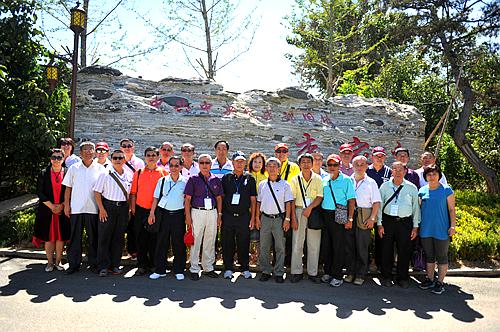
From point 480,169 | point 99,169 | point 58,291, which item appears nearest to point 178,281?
point 58,291

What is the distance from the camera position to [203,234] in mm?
4676

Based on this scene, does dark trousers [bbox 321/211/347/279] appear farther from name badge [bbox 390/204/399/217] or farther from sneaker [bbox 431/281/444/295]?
sneaker [bbox 431/281/444/295]

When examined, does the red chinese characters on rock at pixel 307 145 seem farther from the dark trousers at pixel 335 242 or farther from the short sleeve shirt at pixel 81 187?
the short sleeve shirt at pixel 81 187

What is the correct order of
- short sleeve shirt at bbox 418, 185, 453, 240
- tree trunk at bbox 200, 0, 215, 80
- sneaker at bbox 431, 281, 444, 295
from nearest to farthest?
sneaker at bbox 431, 281, 444, 295
short sleeve shirt at bbox 418, 185, 453, 240
tree trunk at bbox 200, 0, 215, 80

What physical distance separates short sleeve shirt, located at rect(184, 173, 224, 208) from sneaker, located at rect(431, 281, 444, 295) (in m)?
2.66

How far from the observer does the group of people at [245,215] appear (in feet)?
14.8

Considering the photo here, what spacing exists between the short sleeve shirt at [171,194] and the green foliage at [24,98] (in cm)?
280

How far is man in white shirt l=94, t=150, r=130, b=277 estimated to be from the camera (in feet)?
15.0

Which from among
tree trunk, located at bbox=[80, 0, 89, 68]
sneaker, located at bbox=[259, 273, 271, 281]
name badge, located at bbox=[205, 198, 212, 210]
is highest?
tree trunk, located at bbox=[80, 0, 89, 68]

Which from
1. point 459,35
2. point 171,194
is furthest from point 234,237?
point 459,35

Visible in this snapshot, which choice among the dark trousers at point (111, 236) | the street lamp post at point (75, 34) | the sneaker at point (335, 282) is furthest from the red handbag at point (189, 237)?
the street lamp post at point (75, 34)

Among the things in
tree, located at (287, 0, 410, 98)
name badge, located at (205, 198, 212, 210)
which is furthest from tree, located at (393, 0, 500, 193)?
name badge, located at (205, 198, 212, 210)

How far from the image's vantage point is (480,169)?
10.1 metres

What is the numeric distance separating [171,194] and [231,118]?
10.9ft
